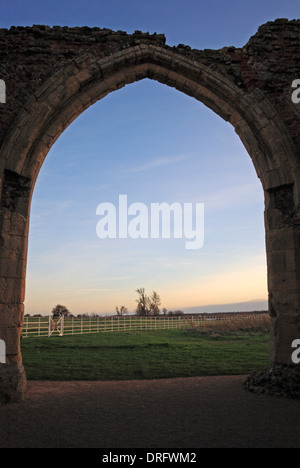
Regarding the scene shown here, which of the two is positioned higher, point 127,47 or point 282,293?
point 127,47

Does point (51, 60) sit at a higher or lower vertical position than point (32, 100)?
higher

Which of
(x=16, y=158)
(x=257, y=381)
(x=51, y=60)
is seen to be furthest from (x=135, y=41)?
(x=257, y=381)

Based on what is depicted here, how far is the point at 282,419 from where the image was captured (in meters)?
4.12

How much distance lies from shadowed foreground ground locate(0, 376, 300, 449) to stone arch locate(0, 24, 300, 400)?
712 millimetres

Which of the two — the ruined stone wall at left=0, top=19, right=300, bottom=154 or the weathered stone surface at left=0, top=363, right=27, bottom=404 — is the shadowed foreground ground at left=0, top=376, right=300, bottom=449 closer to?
the weathered stone surface at left=0, top=363, right=27, bottom=404

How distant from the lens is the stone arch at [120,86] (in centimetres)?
535

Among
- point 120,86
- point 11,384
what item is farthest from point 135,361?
point 120,86

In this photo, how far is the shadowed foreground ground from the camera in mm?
3426

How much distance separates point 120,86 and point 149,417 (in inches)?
217

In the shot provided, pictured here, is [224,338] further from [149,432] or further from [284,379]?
[149,432]

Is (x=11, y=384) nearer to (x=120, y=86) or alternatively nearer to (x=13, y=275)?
(x=13, y=275)

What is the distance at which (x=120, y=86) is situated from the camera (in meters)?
6.61

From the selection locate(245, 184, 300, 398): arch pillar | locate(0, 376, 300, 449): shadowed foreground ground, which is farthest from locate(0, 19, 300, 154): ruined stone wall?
locate(0, 376, 300, 449): shadowed foreground ground
